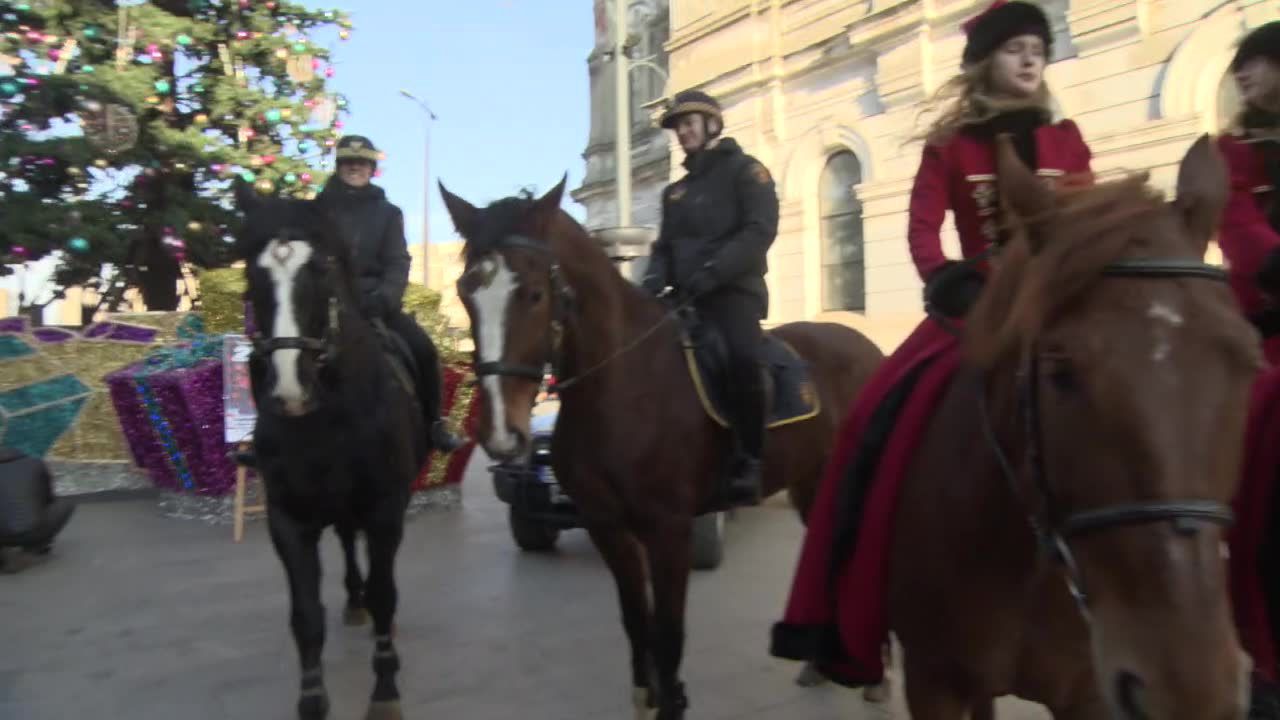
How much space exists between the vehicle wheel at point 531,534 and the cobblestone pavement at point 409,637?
0.54ft

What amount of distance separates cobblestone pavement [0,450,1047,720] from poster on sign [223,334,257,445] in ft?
3.43

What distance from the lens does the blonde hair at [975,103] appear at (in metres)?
2.49

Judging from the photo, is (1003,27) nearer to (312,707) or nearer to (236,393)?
(312,707)

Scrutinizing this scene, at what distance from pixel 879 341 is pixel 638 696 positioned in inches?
358

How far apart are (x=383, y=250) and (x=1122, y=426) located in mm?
4521

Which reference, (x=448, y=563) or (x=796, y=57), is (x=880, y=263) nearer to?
(x=796, y=57)

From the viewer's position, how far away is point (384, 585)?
421 centimetres

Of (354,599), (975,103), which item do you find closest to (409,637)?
(354,599)

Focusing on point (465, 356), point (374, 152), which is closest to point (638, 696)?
point (374, 152)

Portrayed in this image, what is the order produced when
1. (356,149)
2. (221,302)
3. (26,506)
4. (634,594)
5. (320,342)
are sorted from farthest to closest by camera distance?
1. (221,302)
2. (26,506)
3. (356,149)
4. (634,594)
5. (320,342)

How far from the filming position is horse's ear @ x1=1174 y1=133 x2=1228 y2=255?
1595mm

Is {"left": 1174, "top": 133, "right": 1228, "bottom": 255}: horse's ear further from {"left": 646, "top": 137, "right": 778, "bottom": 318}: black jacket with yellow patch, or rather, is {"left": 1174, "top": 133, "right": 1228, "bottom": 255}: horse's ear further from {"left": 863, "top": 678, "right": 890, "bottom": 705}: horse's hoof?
{"left": 863, "top": 678, "right": 890, "bottom": 705}: horse's hoof

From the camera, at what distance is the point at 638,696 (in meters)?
3.92

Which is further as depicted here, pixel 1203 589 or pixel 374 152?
pixel 374 152
